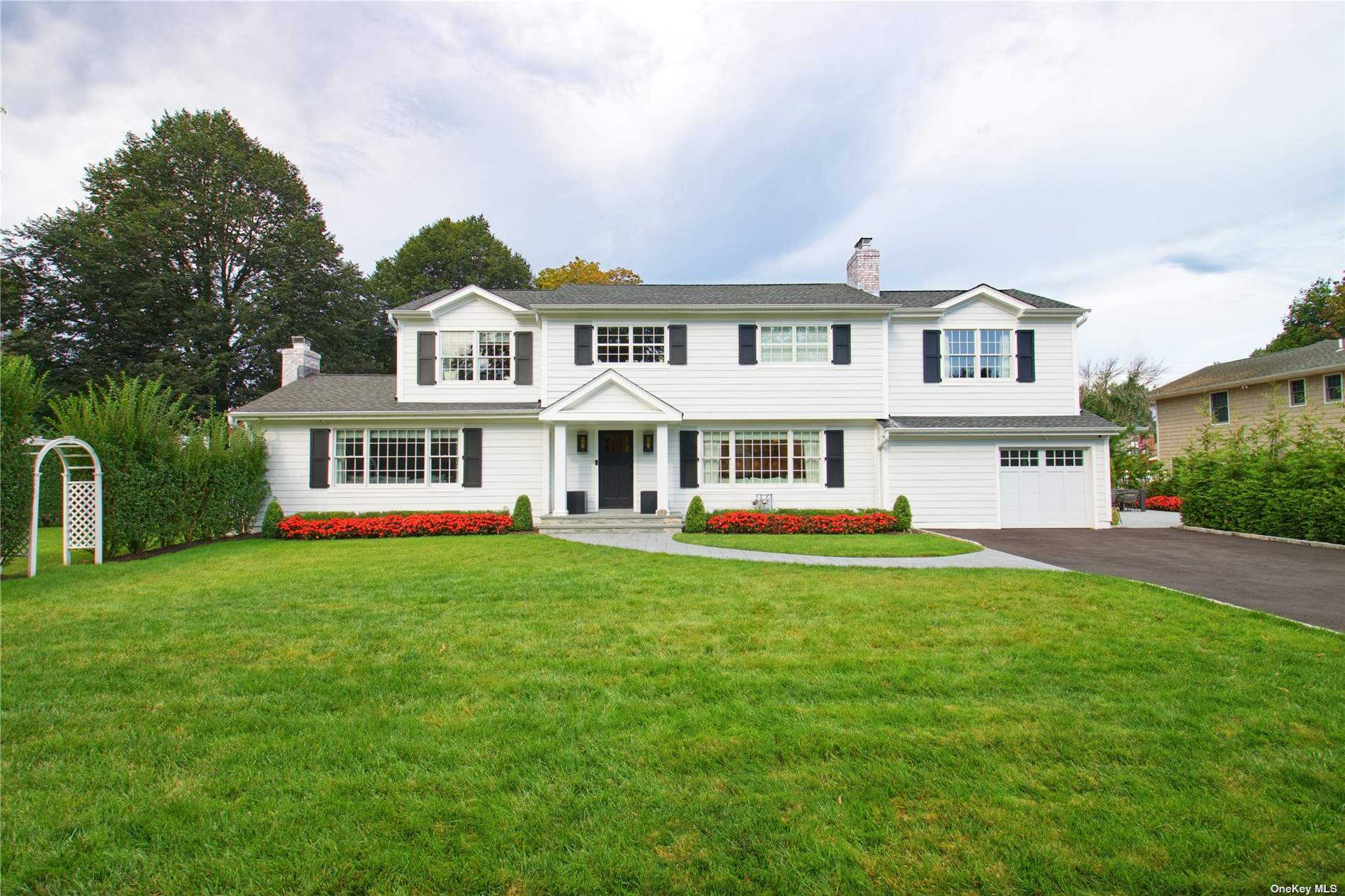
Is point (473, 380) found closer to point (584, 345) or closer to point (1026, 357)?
point (584, 345)

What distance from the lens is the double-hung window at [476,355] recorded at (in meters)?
17.3

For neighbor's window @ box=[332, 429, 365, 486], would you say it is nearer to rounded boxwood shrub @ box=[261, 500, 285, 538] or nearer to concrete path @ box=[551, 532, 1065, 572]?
rounded boxwood shrub @ box=[261, 500, 285, 538]

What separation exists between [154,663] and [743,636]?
4.93 m

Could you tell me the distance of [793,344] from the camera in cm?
1691

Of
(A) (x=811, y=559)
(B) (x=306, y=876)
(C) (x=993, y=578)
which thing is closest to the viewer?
(B) (x=306, y=876)

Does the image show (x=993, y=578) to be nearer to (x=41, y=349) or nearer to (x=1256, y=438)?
(x=1256, y=438)

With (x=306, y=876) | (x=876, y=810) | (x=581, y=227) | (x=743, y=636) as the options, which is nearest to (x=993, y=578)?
(x=743, y=636)

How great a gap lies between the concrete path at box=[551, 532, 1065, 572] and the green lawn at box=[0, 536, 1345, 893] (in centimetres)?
324

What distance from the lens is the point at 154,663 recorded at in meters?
4.79

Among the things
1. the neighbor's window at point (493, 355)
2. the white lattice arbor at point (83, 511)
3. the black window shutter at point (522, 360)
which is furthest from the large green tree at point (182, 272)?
the black window shutter at point (522, 360)

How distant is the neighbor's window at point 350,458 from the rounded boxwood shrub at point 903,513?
48.0ft

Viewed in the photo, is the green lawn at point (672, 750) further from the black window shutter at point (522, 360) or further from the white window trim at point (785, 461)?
the black window shutter at point (522, 360)

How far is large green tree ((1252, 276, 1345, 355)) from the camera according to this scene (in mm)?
36094

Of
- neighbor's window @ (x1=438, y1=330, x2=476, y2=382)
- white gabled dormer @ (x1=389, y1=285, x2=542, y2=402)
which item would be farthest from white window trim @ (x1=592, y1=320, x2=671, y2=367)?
neighbor's window @ (x1=438, y1=330, x2=476, y2=382)
